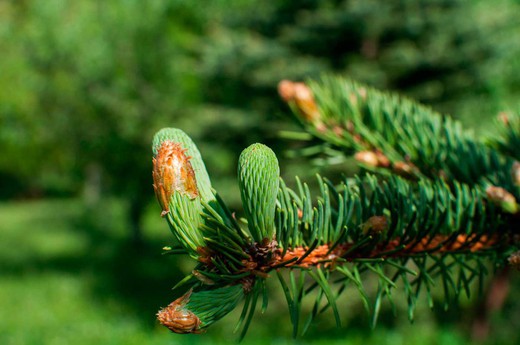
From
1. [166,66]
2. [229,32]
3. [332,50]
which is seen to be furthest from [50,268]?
A: [332,50]

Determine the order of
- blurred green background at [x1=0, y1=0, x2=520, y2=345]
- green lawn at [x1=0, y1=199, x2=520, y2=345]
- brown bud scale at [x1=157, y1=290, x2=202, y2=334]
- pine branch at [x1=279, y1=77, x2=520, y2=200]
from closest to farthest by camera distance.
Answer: brown bud scale at [x1=157, y1=290, x2=202, y2=334]
pine branch at [x1=279, y1=77, x2=520, y2=200]
green lawn at [x1=0, y1=199, x2=520, y2=345]
blurred green background at [x1=0, y1=0, x2=520, y2=345]

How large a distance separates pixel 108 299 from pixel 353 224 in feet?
26.9

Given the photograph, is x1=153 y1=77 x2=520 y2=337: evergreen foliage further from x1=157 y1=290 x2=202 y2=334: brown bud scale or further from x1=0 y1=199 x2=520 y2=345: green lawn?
x1=0 y1=199 x2=520 y2=345: green lawn

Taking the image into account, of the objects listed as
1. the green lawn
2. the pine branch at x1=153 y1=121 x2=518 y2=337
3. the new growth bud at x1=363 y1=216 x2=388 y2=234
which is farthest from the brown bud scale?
the green lawn

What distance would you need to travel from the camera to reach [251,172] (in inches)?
14.5

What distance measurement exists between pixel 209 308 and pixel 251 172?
3.9 inches

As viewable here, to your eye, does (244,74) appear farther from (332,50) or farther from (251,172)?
(251,172)

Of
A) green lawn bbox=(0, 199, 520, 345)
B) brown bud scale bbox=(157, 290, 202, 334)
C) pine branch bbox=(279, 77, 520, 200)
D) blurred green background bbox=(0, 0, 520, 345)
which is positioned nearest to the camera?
brown bud scale bbox=(157, 290, 202, 334)

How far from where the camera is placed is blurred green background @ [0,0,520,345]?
480 centimetres

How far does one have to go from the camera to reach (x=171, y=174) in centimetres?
39

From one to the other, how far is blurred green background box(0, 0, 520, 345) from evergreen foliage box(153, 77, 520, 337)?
1530mm

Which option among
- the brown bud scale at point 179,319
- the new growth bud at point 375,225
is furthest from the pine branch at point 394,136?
the brown bud scale at point 179,319

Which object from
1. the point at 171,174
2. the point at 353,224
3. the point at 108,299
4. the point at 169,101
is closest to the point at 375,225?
the point at 353,224

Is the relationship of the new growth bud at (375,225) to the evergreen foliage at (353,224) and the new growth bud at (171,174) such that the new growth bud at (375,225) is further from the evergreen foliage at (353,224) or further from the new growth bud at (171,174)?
the new growth bud at (171,174)
